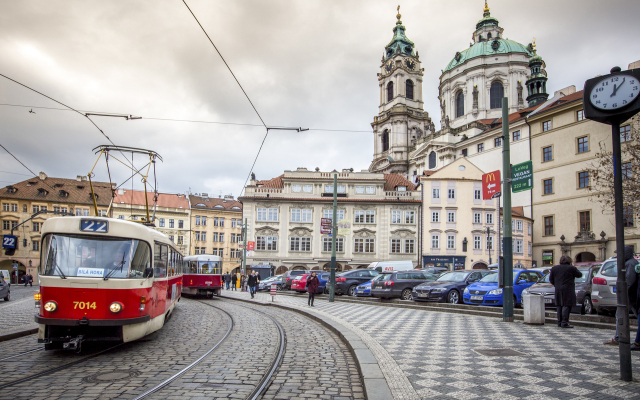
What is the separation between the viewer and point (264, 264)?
5259 centimetres

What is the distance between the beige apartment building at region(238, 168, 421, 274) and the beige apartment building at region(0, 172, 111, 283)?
24206mm

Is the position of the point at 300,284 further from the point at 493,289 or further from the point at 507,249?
the point at 507,249

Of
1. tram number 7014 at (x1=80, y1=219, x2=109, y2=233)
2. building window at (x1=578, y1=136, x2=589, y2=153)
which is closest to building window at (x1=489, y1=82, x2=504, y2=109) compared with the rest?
building window at (x1=578, y1=136, x2=589, y2=153)

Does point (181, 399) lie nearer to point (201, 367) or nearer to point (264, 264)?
point (201, 367)

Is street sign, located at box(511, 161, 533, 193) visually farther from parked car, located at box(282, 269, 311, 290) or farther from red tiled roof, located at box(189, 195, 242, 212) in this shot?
red tiled roof, located at box(189, 195, 242, 212)

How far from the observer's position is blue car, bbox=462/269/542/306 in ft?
55.0

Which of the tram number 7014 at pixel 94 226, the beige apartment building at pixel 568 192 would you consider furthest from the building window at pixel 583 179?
the tram number 7014 at pixel 94 226

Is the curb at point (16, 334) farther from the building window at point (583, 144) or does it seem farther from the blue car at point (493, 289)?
the building window at point (583, 144)

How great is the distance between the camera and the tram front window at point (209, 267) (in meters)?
28.9

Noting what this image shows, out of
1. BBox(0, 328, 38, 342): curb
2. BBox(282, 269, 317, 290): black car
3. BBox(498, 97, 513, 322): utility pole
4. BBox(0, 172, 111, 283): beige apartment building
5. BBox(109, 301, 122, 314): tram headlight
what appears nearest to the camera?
BBox(109, 301, 122, 314): tram headlight

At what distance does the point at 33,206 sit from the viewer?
69.8 metres

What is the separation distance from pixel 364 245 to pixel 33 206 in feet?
165

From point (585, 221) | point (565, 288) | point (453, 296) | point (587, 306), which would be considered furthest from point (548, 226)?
point (565, 288)

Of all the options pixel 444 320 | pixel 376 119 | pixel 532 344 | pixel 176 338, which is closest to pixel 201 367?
pixel 176 338
